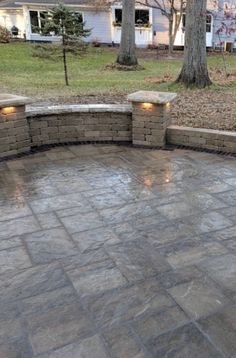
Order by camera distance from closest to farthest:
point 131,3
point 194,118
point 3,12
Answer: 1. point 194,118
2. point 131,3
3. point 3,12

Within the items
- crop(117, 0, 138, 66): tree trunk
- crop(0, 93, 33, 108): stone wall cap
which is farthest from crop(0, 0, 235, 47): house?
crop(0, 93, 33, 108): stone wall cap

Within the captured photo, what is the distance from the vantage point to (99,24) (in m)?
23.0

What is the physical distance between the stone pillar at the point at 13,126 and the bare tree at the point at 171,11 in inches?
645

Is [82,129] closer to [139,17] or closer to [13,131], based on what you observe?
[13,131]

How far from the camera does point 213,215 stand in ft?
12.7

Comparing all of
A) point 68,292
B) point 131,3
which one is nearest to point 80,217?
point 68,292

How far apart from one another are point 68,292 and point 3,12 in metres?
26.3

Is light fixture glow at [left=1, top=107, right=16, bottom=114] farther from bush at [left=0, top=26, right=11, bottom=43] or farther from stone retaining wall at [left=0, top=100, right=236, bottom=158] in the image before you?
bush at [left=0, top=26, right=11, bottom=43]

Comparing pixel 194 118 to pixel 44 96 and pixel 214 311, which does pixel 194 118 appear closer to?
pixel 44 96

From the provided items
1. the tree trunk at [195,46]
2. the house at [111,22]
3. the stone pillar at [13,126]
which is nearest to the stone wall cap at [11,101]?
the stone pillar at [13,126]

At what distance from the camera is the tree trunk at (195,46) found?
9570 mm

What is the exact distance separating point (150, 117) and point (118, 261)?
3.24 m

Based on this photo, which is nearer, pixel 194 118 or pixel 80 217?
A: pixel 80 217

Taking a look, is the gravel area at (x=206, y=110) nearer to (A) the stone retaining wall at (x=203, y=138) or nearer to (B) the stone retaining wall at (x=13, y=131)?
(A) the stone retaining wall at (x=203, y=138)
